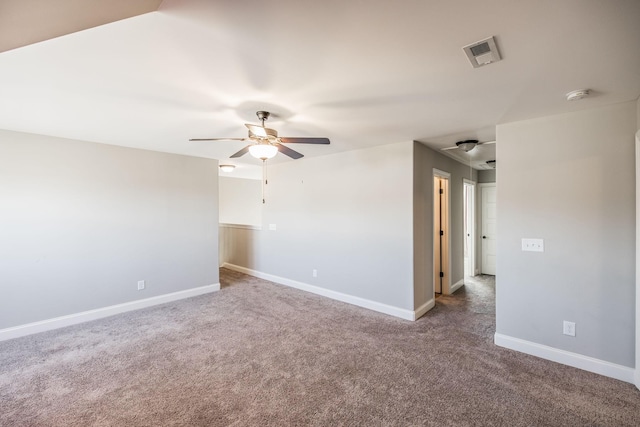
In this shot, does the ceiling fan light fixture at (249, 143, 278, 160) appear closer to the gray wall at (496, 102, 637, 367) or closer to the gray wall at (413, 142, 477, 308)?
the gray wall at (413, 142, 477, 308)

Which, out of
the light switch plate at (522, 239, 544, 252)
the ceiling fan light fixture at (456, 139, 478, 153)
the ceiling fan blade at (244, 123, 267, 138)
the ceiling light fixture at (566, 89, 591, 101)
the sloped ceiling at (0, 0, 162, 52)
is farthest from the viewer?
the ceiling fan light fixture at (456, 139, 478, 153)

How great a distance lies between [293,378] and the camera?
7.86 feet

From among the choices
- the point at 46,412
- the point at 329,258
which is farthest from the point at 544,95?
the point at 46,412

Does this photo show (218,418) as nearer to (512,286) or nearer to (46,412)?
(46,412)

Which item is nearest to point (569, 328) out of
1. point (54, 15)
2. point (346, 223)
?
point (346, 223)

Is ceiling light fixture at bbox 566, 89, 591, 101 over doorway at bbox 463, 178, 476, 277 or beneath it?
over

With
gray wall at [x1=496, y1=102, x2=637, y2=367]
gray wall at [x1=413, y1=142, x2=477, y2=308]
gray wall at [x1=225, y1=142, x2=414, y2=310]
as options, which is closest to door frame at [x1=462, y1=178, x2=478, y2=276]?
gray wall at [x1=413, y1=142, x2=477, y2=308]

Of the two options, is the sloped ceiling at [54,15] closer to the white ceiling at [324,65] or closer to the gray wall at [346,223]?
the white ceiling at [324,65]

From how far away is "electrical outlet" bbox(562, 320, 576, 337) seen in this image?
101 inches

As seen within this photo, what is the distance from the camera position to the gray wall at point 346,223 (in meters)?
3.79

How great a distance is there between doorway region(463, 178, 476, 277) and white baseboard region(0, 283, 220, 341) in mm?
5448

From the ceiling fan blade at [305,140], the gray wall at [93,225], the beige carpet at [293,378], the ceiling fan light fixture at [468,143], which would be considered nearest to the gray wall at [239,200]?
the gray wall at [93,225]

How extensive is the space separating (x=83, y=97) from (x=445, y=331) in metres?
4.40

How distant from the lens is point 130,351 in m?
2.86
